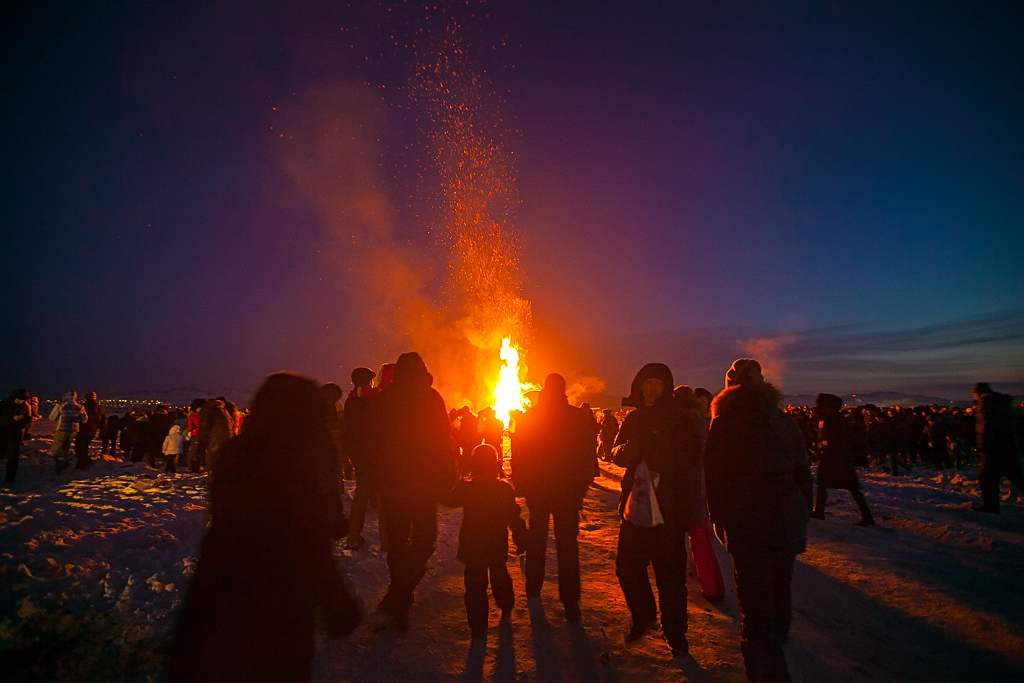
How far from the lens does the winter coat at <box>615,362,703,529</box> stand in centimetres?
390

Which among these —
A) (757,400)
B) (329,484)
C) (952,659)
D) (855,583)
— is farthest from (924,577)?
(329,484)

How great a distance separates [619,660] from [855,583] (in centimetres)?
362

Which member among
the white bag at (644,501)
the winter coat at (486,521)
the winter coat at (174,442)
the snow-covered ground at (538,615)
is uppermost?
the white bag at (644,501)

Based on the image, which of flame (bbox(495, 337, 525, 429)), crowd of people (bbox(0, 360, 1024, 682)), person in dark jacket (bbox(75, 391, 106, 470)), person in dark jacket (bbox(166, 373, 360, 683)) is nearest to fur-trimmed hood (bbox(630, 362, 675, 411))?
crowd of people (bbox(0, 360, 1024, 682))

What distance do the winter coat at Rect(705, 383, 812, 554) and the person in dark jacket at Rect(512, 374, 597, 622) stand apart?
141 centimetres

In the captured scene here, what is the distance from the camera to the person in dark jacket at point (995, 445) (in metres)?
7.90

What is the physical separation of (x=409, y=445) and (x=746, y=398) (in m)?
2.88

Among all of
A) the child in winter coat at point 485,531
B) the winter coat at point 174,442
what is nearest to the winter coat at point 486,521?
the child in winter coat at point 485,531

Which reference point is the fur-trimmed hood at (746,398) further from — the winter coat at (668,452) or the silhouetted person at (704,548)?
the silhouetted person at (704,548)

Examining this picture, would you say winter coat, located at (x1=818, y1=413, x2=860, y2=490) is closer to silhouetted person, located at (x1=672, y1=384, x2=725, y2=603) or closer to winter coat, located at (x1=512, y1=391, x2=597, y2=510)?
silhouetted person, located at (x1=672, y1=384, x2=725, y2=603)

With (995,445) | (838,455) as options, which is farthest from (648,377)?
(995,445)

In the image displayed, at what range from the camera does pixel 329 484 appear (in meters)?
2.31

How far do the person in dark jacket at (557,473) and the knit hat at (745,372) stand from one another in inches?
55.7

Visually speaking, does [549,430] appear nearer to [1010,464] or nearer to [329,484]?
[329,484]
